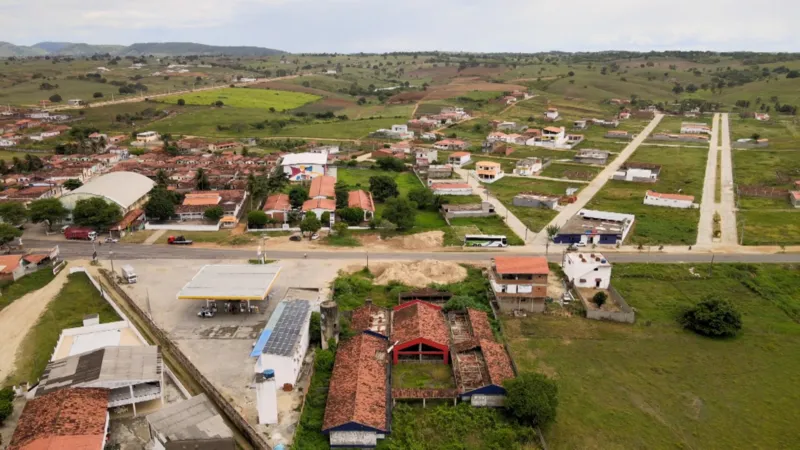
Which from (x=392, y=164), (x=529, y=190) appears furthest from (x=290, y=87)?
(x=529, y=190)

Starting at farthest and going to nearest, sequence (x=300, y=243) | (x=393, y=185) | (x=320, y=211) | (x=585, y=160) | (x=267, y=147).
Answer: (x=267, y=147) < (x=585, y=160) < (x=393, y=185) < (x=320, y=211) < (x=300, y=243)

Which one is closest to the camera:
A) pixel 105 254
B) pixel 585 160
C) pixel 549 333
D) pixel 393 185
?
pixel 549 333

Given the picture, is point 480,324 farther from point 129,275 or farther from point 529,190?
point 529,190

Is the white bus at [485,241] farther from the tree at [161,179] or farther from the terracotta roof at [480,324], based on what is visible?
the tree at [161,179]

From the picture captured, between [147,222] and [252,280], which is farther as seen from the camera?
[147,222]

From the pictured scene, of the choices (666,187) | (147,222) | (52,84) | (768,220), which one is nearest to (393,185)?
(147,222)

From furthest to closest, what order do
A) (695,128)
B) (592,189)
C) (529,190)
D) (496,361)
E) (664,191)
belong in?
1. (695,128)
2. (592,189)
3. (529,190)
4. (664,191)
5. (496,361)

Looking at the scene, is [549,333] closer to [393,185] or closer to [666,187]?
[393,185]
